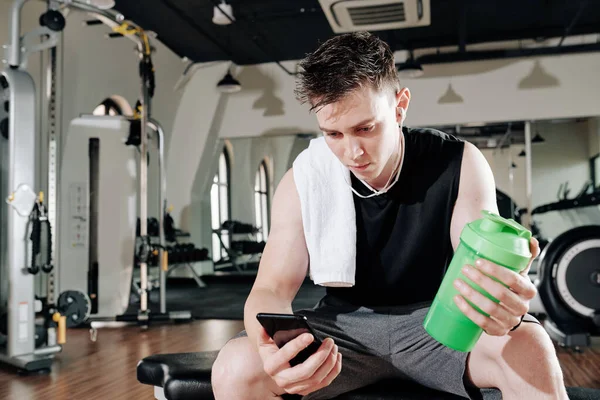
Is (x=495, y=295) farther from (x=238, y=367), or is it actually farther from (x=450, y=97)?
(x=450, y=97)

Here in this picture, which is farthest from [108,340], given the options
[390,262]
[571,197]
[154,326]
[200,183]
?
[571,197]

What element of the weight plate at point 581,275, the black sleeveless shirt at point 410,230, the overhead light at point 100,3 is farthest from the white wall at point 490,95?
the black sleeveless shirt at point 410,230

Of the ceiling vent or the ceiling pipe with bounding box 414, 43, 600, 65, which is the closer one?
the ceiling vent

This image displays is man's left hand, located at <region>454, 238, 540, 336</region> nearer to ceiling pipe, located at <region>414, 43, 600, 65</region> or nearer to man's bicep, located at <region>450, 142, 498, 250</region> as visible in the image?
man's bicep, located at <region>450, 142, 498, 250</region>

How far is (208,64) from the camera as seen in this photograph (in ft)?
23.7

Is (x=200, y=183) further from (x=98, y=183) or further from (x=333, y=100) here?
(x=333, y=100)

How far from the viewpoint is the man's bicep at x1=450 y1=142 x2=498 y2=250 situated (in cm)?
121

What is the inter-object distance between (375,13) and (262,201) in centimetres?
407

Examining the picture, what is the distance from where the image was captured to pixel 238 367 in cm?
111

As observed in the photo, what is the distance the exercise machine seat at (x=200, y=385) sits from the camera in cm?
124

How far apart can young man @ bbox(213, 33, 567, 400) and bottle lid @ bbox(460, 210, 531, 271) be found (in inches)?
10.4

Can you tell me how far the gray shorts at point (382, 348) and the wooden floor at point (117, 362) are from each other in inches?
48.1

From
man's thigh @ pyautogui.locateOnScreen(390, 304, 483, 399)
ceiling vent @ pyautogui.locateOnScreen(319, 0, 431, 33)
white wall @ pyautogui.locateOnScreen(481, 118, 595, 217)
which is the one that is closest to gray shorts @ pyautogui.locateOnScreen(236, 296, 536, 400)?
man's thigh @ pyautogui.locateOnScreen(390, 304, 483, 399)

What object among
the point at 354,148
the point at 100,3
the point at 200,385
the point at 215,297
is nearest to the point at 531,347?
the point at 354,148
